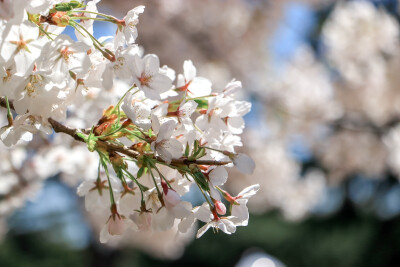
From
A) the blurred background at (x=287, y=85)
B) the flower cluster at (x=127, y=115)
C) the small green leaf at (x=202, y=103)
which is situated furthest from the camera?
the blurred background at (x=287, y=85)

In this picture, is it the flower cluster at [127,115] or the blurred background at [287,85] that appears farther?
the blurred background at [287,85]

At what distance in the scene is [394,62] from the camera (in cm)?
352

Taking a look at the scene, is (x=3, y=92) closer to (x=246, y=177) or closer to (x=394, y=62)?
(x=394, y=62)

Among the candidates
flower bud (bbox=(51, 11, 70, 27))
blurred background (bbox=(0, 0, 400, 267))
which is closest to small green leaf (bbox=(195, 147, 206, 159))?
flower bud (bbox=(51, 11, 70, 27))

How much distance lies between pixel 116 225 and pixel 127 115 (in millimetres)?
168

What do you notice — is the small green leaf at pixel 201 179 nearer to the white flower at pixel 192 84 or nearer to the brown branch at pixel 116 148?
the brown branch at pixel 116 148

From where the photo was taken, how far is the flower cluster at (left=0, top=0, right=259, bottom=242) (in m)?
0.54

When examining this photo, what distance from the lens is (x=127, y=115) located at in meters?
0.55

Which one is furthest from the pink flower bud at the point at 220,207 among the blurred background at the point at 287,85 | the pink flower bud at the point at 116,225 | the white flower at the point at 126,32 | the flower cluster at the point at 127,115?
the blurred background at the point at 287,85

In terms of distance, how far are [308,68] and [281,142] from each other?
753 mm

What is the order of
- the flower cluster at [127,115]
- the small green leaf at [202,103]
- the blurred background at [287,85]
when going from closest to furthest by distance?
the flower cluster at [127,115] → the small green leaf at [202,103] → the blurred background at [287,85]

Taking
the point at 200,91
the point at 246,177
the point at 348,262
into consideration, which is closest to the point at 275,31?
the point at 246,177

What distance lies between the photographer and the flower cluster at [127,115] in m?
0.54

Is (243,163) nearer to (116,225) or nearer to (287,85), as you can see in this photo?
(116,225)
